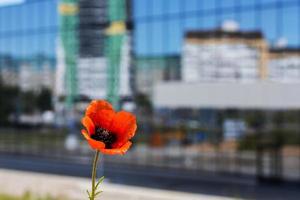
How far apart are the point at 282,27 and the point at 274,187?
6.35m

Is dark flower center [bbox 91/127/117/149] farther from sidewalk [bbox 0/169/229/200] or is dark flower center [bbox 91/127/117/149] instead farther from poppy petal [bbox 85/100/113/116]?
sidewalk [bbox 0/169/229/200]

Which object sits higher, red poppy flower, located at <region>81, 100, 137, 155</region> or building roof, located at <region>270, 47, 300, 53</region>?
building roof, located at <region>270, 47, 300, 53</region>

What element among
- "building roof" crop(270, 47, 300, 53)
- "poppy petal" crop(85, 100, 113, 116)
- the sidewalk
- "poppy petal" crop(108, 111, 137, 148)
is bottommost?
the sidewalk

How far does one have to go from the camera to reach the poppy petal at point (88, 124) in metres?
2.07

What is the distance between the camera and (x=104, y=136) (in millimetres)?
2123

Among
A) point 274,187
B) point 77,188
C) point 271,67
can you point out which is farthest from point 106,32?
point 77,188

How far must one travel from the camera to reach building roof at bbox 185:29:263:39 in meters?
27.5

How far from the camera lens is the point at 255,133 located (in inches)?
1051

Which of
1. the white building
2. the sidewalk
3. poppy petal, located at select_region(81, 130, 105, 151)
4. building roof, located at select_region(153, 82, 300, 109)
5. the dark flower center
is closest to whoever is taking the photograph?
poppy petal, located at select_region(81, 130, 105, 151)

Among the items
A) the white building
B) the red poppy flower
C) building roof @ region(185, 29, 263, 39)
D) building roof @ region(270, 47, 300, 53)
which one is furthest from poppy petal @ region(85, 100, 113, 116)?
building roof @ region(185, 29, 263, 39)

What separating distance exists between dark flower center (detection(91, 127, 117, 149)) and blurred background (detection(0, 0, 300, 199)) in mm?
18715

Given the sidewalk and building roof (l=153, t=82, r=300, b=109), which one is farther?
building roof (l=153, t=82, r=300, b=109)

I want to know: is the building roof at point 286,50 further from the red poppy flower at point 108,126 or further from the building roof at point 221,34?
the red poppy flower at point 108,126

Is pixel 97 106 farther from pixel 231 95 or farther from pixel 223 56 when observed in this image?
pixel 223 56
